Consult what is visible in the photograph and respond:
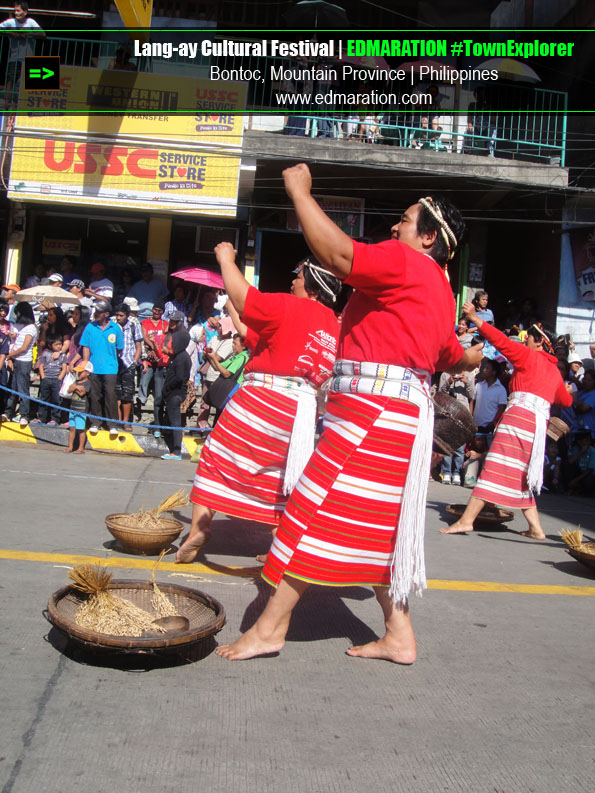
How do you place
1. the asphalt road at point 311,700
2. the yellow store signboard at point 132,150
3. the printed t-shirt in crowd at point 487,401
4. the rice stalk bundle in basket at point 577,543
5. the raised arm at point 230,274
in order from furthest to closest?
the yellow store signboard at point 132,150 → the printed t-shirt in crowd at point 487,401 → the rice stalk bundle in basket at point 577,543 → the raised arm at point 230,274 → the asphalt road at point 311,700

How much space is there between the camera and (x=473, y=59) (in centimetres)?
1761

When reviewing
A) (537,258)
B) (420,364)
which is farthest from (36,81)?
(420,364)

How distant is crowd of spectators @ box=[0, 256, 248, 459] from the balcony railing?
495 centimetres

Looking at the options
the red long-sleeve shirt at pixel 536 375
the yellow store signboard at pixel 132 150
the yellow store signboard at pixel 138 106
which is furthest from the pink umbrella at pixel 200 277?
the red long-sleeve shirt at pixel 536 375

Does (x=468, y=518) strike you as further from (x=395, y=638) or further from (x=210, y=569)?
(x=395, y=638)

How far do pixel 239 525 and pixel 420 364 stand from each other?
10.4 ft

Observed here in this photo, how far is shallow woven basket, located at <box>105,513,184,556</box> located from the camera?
4500 millimetres

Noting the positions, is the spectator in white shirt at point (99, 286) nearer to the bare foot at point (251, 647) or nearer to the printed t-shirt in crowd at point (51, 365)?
the printed t-shirt in crowd at point (51, 365)

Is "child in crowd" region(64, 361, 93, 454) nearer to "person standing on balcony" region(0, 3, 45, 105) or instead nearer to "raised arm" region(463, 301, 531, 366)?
"raised arm" region(463, 301, 531, 366)

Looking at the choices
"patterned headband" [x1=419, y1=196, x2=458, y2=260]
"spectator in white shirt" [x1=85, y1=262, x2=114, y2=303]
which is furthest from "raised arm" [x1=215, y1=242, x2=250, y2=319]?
"spectator in white shirt" [x1=85, y1=262, x2=114, y2=303]

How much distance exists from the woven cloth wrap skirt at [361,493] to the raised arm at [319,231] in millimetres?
497

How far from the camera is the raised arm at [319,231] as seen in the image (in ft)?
8.96

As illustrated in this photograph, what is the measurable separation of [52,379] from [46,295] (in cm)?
199

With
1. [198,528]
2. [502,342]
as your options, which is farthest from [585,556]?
[198,528]
